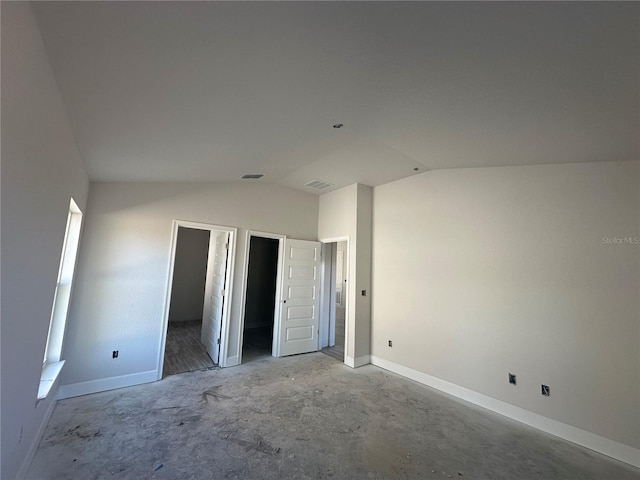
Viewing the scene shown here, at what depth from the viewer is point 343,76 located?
5.58ft

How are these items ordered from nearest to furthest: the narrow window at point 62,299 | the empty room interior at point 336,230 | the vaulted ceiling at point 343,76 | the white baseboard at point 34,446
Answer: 1. the vaulted ceiling at point 343,76
2. the empty room interior at point 336,230
3. the white baseboard at point 34,446
4. the narrow window at point 62,299

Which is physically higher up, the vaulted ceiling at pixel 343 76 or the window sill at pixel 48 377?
the vaulted ceiling at pixel 343 76

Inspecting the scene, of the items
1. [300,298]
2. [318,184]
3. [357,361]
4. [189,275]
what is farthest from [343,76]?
[189,275]

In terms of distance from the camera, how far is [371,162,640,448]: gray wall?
2.42 metres

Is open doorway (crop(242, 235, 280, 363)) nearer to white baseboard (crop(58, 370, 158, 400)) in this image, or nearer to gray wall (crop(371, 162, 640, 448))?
white baseboard (crop(58, 370, 158, 400))

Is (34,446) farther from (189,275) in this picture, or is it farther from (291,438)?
(189,275)

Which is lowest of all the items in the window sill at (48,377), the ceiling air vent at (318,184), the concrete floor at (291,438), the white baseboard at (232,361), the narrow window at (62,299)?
the concrete floor at (291,438)

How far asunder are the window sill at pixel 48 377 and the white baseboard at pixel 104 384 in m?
0.36

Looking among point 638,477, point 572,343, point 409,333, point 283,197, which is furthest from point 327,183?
point 638,477

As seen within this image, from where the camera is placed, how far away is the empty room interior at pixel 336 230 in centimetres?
126

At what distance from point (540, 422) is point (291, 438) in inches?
102

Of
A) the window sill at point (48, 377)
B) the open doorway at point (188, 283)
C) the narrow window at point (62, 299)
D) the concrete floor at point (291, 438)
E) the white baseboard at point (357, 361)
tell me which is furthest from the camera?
the open doorway at point (188, 283)

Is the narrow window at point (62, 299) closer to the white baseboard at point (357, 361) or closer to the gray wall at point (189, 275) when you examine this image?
the white baseboard at point (357, 361)

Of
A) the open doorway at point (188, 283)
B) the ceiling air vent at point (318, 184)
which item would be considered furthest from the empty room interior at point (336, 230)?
the open doorway at point (188, 283)
